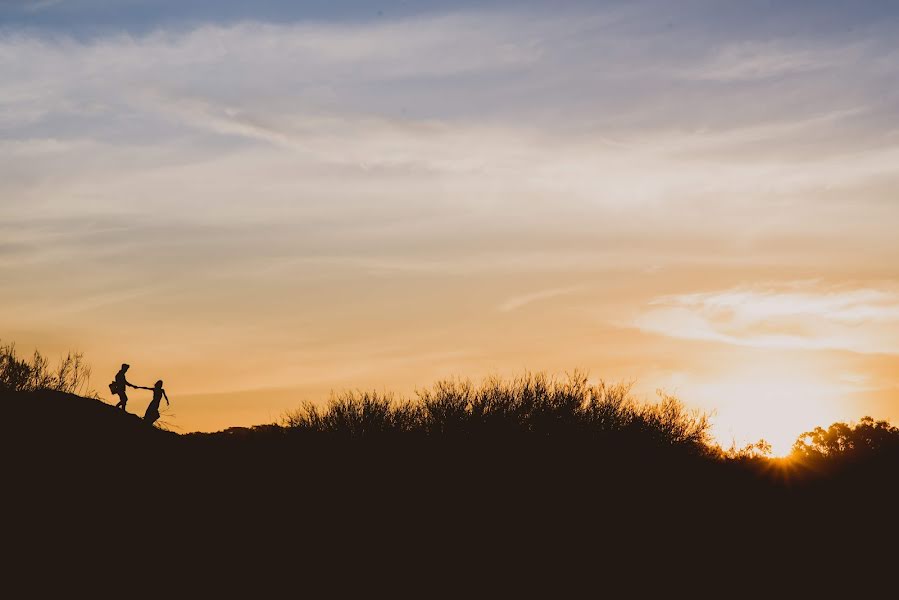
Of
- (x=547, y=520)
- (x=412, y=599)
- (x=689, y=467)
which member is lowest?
(x=412, y=599)

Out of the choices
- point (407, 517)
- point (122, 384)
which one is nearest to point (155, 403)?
point (122, 384)

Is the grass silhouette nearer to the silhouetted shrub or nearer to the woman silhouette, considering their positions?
→ the woman silhouette

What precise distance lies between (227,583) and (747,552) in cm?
1891

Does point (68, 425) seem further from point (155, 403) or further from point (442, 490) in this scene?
point (442, 490)

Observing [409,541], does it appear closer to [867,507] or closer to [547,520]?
[547,520]

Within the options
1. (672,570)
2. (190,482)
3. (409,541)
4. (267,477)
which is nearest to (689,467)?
(672,570)

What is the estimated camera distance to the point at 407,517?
37.6 meters

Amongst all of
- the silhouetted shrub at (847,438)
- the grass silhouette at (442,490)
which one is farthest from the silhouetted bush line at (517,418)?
the silhouetted shrub at (847,438)

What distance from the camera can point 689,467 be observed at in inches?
1786

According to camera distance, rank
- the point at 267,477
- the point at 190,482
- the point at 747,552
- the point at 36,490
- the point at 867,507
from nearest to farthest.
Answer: the point at 36,490
the point at 747,552
the point at 190,482
the point at 267,477
the point at 867,507

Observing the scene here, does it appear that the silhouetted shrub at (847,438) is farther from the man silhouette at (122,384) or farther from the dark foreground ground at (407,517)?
the man silhouette at (122,384)

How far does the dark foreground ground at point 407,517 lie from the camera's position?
3094cm

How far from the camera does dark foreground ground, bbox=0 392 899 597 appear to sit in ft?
102

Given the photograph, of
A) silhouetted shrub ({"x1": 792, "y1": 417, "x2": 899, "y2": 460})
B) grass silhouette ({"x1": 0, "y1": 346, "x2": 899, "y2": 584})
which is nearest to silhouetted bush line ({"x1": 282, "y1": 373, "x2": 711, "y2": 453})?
grass silhouette ({"x1": 0, "y1": 346, "x2": 899, "y2": 584})
